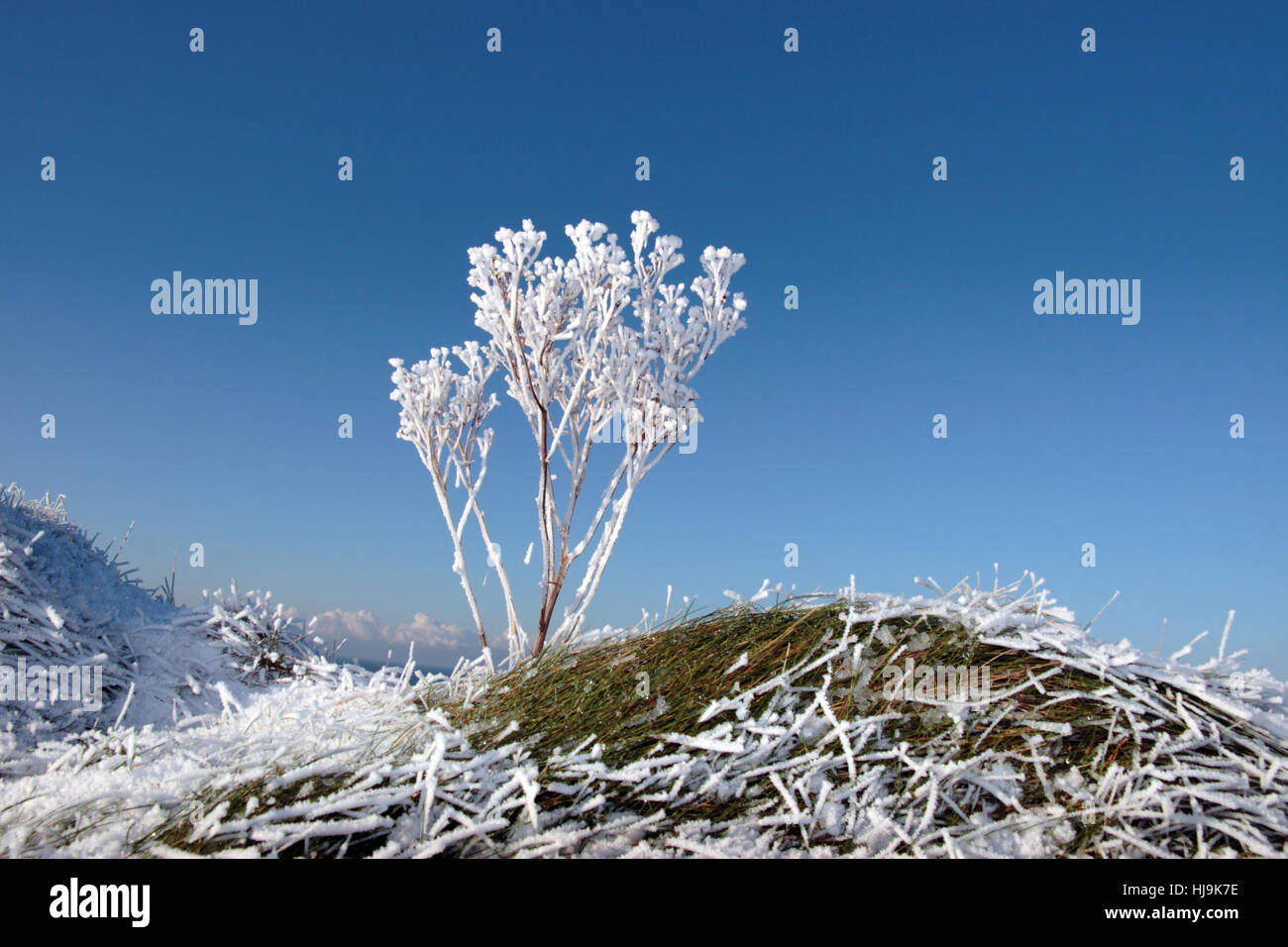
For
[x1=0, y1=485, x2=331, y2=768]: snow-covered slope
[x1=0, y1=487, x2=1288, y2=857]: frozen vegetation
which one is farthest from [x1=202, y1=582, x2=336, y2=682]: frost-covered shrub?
[x1=0, y1=487, x2=1288, y2=857]: frozen vegetation

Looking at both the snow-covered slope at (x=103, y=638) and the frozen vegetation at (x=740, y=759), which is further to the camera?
the snow-covered slope at (x=103, y=638)

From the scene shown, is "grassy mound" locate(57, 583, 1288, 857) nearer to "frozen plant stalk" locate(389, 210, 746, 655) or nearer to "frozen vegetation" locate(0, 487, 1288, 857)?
"frozen vegetation" locate(0, 487, 1288, 857)

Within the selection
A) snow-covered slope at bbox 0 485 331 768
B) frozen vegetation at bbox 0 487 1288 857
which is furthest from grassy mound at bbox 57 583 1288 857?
snow-covered slope at bbox 0 485 331 768

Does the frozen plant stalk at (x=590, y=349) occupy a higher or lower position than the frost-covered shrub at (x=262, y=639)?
higher

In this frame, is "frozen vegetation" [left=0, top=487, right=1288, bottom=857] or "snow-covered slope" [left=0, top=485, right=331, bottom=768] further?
"snow-covered slope" [left=0, top=485, right=331, bottom=768]

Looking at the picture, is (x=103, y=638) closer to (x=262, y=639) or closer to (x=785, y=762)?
(x=262, y=639)

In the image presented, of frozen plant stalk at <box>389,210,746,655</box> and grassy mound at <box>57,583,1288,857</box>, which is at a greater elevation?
frozen plant stalk at <box>389,210,746,655</box>

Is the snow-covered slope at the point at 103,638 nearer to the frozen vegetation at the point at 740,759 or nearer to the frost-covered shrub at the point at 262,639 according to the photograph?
the frost-covered shrub at the point at 262,639

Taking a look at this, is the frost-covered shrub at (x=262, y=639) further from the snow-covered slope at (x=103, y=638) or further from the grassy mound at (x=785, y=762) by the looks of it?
the grassy mound at (x=785, y=762)

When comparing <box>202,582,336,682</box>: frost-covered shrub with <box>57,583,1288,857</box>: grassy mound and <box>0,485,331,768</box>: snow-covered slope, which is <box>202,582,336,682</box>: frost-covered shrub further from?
<box>57,583,1288,857</box>: grassy mound

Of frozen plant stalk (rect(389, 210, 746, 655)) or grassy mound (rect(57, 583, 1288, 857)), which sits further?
frozen plant stalk (rect(389, 210, 746, 655))

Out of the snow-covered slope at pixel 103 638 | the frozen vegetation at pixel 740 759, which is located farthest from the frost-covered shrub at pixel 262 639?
the frozen vegetation at pixel 740 759

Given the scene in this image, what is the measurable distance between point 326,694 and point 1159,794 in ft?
11.2
